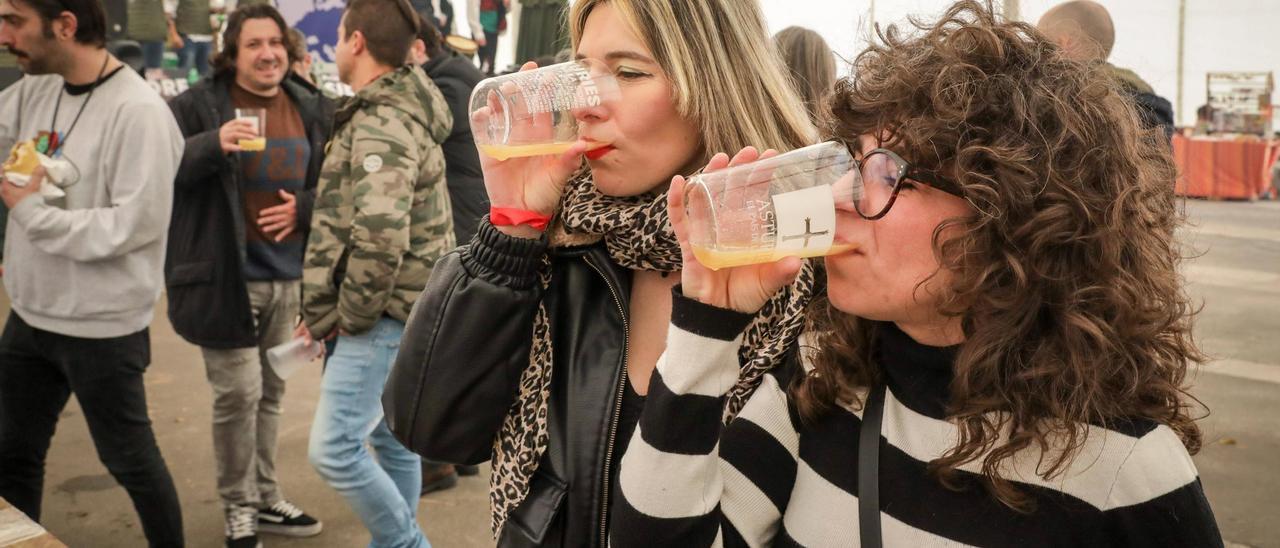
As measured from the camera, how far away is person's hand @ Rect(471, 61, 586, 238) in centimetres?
173

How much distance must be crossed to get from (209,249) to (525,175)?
8.76ft

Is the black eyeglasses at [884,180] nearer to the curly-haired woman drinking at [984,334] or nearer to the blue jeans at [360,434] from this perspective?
the curly-haired woman drinking at [984,334]

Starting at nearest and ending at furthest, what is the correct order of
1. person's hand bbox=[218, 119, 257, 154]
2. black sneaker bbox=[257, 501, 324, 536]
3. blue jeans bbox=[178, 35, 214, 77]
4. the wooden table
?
the wooden table, person's hand bbox=[218, 119, 257, 154], black sneaker bbox=[257, 501, 324, 536], blue jeans bbox=[178, 35, 214, 77]

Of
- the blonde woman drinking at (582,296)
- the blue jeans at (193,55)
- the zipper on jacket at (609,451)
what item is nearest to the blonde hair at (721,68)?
the blonde woman drinking at (582,296)

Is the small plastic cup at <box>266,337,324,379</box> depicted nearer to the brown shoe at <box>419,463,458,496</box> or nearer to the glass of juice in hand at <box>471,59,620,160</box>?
the brown shoe at <box>419,463,458,496</box>

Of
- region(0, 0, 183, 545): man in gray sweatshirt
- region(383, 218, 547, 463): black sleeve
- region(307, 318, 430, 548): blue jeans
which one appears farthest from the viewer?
region(0, 0, 183, 545): man in gray sweatshirt

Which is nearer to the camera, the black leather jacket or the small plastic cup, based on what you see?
the black leather jacket

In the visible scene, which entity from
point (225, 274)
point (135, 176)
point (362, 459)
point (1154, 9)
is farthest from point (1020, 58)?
point (1154, 9)

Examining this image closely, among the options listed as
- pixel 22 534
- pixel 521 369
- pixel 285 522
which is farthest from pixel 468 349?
pixel 285 522

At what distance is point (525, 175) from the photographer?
1.77 m

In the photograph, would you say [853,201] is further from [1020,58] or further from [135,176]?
[135,176]

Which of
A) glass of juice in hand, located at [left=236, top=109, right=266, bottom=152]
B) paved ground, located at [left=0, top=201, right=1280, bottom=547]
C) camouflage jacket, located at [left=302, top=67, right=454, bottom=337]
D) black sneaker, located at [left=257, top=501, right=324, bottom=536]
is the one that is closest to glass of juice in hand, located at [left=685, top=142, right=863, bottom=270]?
paved ground, located at [left=0, top=201, right=1280, bottom=547]

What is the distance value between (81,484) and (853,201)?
456 cm

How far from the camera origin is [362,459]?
11.0ft
